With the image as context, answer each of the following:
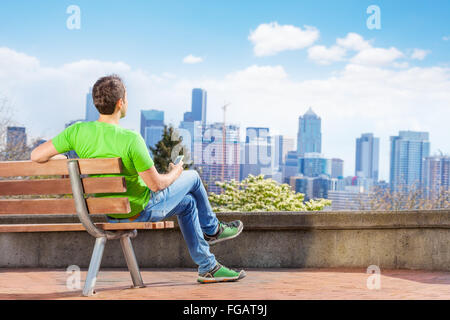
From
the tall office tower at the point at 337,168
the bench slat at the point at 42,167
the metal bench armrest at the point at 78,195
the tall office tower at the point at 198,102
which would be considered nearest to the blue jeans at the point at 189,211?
the metal bench armrest at the point at 78,195

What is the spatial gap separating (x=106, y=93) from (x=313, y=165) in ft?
462

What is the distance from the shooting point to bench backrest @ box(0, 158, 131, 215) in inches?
148

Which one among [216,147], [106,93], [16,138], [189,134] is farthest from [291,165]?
[106,93]

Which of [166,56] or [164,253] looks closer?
[164,253]

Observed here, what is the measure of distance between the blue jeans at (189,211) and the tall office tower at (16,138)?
23540 mm

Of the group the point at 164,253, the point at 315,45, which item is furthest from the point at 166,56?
the point at 164,253

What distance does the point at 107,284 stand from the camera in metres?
4.59

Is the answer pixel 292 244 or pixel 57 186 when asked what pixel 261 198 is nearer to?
pixel 292 244

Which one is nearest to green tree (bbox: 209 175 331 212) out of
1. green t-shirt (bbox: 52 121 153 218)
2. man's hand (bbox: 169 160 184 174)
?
man's hand (bbox: 169 160 184 174)

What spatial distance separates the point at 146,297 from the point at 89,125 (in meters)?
1.12

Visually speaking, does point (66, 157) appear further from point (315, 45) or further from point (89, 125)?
point (315, 45)

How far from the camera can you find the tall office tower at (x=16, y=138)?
27.0 meters

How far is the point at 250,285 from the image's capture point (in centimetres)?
445
